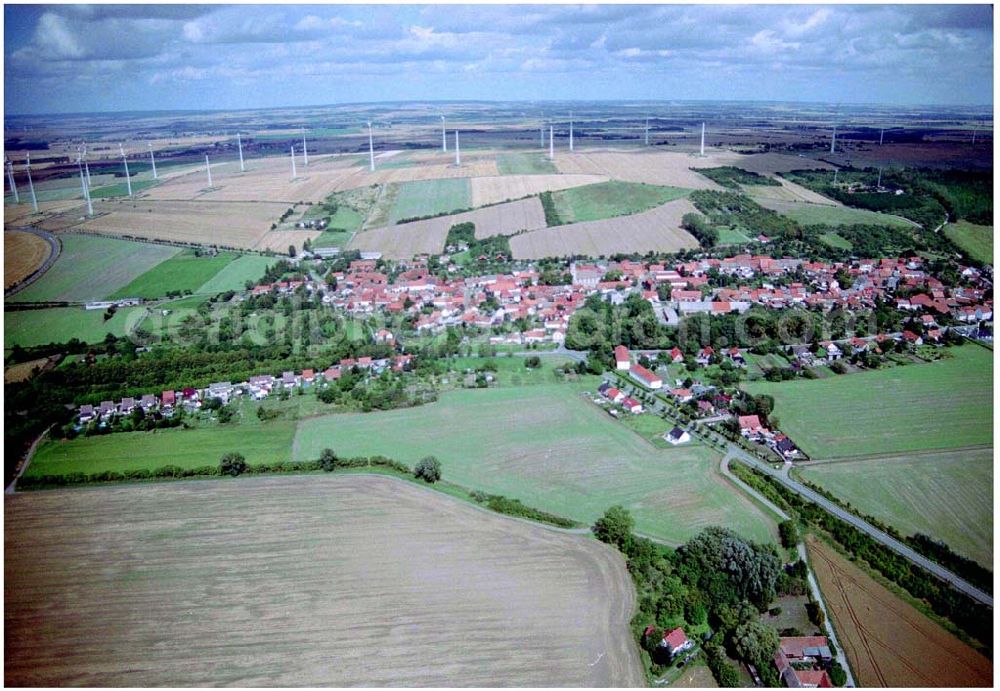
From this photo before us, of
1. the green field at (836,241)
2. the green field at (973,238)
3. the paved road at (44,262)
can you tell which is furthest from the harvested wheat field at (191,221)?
the green field at (973,238)

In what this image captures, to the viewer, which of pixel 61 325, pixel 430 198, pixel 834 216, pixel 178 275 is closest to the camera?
pixel 61 325

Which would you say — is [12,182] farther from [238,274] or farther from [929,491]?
[929,491]

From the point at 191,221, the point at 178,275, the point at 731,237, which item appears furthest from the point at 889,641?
the point at 191,221

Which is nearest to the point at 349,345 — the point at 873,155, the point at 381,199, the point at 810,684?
the point at 810,684

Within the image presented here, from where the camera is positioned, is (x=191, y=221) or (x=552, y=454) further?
(x=191, y=221)

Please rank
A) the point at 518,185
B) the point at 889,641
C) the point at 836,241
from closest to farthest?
1. the point at 889,641
2. the point at 836,241
3. the point at 518,185
